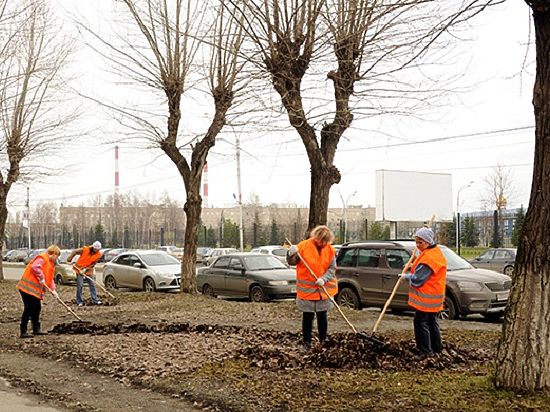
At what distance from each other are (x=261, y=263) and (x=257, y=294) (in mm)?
1260

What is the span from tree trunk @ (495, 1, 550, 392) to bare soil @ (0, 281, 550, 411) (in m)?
0.26

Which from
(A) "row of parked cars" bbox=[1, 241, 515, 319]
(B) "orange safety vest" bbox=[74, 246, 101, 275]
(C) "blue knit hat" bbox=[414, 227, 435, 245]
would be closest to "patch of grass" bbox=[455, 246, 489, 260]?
(A) "row of parked cars" bbox=[1, 241, 515, 319]

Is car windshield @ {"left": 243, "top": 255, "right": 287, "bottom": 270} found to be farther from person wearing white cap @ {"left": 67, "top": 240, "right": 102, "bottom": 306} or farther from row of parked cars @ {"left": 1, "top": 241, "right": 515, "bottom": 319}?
person wearing white cap @ {"left": 67, "top": 240, "right": 102, "bottom": 306}

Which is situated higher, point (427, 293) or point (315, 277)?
point (315, 277)

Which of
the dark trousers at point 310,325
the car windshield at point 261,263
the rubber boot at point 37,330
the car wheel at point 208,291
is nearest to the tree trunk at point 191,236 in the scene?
the car wheel at point 208,291

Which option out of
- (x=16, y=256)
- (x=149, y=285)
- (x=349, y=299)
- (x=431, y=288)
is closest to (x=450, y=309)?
(x=349, y=299)

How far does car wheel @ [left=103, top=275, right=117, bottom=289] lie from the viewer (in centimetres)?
2516

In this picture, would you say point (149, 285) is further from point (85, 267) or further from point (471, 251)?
point (471, 251)

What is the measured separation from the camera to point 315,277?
31.7ft

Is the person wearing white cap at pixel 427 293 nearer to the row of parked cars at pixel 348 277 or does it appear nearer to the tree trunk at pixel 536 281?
the tree trunk at pixel 536 281

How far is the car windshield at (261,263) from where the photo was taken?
2044cm

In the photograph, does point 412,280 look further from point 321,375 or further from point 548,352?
point 548,352

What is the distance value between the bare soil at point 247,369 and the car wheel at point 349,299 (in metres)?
2.97

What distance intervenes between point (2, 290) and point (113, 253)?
95.8 ft
